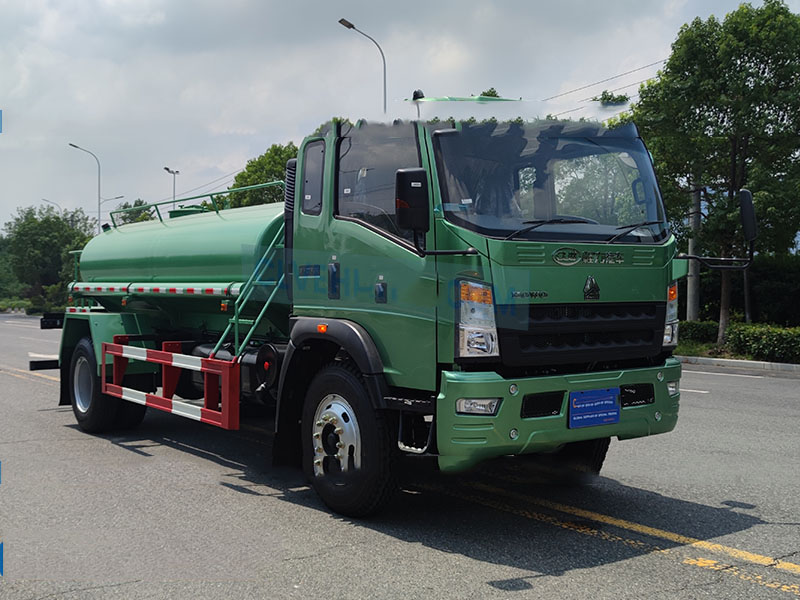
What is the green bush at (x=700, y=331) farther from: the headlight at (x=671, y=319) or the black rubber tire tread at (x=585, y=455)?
the headlight at (x=671, y=319)

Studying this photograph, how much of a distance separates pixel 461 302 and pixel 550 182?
1115 mm

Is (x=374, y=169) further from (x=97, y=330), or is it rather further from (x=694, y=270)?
(x=694, y=270)

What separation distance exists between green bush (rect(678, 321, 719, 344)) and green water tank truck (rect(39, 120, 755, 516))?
14.6m

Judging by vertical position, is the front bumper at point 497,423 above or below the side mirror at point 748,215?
below

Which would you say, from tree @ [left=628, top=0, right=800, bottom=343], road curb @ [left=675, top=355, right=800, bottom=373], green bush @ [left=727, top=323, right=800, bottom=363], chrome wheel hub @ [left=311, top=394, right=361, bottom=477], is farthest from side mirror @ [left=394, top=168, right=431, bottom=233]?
tree @ [left=628, top=0, right=800, bottom=343]

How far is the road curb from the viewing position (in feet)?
53.3

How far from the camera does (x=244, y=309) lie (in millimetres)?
7051

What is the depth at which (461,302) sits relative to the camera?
4.76 meters

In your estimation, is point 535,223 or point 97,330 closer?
point 535,223

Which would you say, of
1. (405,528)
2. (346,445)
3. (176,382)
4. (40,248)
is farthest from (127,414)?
(40,248)

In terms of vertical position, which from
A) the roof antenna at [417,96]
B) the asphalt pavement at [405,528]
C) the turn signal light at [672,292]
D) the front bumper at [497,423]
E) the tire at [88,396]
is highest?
the roof antenna at [417,96]

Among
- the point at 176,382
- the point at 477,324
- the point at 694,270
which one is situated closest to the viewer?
the point at 477,324

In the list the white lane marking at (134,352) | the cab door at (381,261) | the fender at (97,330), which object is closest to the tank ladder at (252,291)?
the cab door at (381,261)

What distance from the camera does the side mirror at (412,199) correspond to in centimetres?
459
